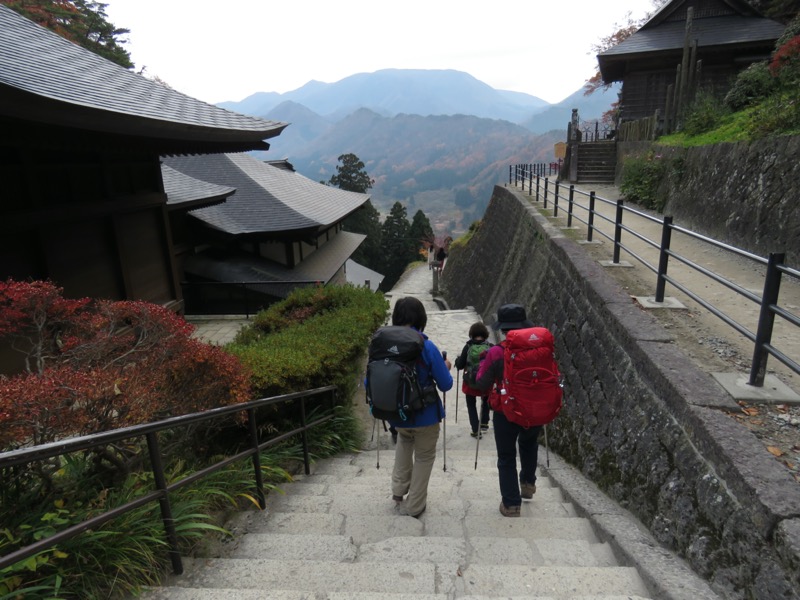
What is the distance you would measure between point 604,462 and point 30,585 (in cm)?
339

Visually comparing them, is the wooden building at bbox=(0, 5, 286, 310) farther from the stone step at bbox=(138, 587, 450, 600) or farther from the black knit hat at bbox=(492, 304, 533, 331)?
the black knit hat at bbox=(492, 304, 533, 331)

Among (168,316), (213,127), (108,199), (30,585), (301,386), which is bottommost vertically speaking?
(301,386)

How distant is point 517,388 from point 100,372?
2458 mm

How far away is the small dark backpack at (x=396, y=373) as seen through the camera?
110 inches

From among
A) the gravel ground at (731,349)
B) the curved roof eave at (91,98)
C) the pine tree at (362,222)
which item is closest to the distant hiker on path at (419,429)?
the gravel ground at (731,349)

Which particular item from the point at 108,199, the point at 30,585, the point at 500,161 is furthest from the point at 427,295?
the point at 500,161

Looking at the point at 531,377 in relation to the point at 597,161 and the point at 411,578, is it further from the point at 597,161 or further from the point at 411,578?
the point at 597,161

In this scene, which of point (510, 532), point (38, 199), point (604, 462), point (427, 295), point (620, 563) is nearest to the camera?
point (620, 563)

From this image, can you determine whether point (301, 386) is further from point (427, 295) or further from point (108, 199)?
point (427, 295)

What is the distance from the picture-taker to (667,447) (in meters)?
2.75

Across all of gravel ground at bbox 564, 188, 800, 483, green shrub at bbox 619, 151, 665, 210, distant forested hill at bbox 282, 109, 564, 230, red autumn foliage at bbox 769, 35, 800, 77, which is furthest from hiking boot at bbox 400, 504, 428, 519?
distant forested hill at bbox 282, 109, 564, 230

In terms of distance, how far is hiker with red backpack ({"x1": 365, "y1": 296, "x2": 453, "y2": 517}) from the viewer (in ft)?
9.22

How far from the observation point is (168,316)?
3.71m

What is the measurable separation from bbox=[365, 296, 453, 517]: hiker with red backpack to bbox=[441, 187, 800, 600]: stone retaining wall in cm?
132
